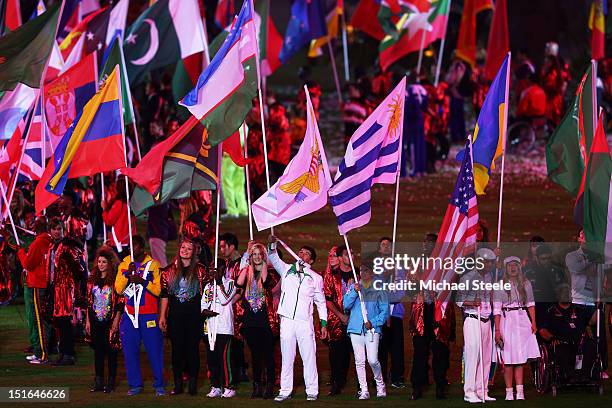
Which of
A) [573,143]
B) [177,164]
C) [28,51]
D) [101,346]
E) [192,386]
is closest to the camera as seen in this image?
[192,386]

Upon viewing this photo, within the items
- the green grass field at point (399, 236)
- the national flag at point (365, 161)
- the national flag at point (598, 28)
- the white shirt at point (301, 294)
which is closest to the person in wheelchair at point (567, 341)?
the green grass field at point (399, 236)

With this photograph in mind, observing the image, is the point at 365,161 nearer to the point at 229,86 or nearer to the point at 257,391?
the point at 229,86

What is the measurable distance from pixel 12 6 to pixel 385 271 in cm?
1074

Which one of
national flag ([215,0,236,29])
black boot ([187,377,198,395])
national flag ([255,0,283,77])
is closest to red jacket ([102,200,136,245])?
black boot ([187,377,198,395])

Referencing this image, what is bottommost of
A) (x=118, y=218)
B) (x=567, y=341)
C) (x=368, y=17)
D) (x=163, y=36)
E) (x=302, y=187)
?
(x=567, y=341)

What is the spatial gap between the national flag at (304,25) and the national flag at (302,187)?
1450cm

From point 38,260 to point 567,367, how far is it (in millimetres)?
6122

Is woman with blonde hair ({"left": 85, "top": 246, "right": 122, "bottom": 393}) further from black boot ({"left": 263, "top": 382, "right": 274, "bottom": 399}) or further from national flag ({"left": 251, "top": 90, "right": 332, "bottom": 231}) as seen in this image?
national flag ({"left": 251, "top": 90, "right": 332, "bottom": 231})

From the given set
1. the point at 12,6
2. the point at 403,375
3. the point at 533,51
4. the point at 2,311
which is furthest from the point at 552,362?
the point at 533,51

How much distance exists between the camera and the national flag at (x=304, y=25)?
32.8m

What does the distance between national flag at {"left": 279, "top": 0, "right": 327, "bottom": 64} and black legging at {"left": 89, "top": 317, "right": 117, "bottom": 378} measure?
1491 cm

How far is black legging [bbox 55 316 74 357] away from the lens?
1980 centimetres

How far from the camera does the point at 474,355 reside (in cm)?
1780

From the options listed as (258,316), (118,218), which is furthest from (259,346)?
(118,218)
